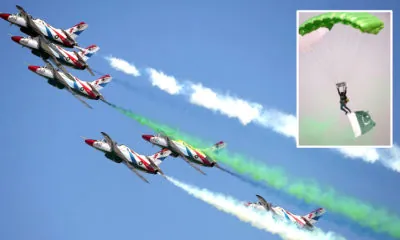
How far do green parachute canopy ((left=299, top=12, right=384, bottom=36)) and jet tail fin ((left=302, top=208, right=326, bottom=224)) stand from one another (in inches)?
260

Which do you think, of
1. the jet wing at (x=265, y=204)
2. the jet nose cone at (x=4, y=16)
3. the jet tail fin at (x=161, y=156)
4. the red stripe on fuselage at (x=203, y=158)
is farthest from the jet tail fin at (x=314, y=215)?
the jet nose cone at (x=4, y=16)

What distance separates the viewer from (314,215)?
51500 millimetres

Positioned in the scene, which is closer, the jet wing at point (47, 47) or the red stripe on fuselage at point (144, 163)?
the jet wing at point (47, 47)

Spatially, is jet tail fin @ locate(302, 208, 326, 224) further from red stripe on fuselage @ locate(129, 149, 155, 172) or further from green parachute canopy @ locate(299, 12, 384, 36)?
green parachute canopy @ locate(299, 12, 384, 36)

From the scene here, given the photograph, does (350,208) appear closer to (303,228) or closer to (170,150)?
(303,228)

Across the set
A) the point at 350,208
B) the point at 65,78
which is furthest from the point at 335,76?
the point at 65,78

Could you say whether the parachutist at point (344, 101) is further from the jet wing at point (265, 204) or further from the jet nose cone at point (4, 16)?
the jet nose cone at point (4, 16)

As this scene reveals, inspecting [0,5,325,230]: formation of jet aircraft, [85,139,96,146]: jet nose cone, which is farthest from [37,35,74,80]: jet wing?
[85,139,96,146]: jet nose cone

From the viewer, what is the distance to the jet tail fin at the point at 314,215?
5134 cm

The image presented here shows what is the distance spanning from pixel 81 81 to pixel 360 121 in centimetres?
935

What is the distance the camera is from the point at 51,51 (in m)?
48.7

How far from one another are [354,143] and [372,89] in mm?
1885

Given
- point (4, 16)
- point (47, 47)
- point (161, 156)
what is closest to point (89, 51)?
point (47, 47)

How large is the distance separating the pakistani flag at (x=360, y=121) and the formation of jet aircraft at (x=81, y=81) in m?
3.94
